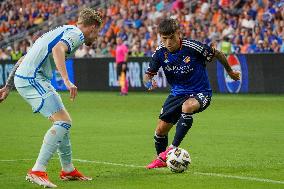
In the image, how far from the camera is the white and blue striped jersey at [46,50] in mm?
9703

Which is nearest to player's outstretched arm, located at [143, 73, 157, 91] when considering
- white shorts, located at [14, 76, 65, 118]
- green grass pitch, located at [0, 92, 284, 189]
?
green grass pitch, located at [0, 92, 284, 189]

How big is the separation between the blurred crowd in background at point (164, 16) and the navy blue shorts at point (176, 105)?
14836 mm

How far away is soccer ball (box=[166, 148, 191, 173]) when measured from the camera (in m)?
10.7

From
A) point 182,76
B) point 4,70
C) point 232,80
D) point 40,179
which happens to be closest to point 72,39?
point 40,179

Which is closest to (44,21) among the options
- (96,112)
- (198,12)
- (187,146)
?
(198,12)

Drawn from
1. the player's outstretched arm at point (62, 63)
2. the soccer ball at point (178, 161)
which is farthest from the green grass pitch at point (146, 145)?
the player's outstretched arm at point (62, 63)

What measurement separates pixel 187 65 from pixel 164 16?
77.1 ft

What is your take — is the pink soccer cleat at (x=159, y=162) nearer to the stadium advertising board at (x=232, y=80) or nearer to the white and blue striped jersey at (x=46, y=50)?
the white and blue striped jersey at (x=46, y=50)

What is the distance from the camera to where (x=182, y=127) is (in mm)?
11148

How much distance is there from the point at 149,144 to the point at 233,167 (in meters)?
3.57

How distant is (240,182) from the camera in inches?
381

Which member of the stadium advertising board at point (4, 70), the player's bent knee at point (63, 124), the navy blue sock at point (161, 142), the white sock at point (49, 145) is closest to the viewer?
the white sock at point (49, 145)

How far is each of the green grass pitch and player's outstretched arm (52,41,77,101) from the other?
3.87 ft

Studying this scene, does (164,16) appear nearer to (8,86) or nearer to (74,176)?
(8,86)
